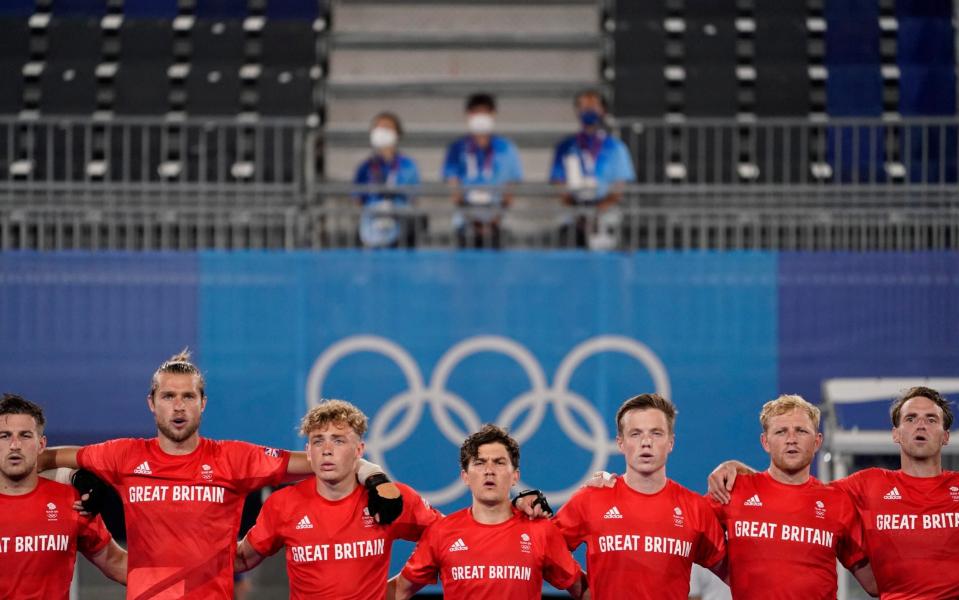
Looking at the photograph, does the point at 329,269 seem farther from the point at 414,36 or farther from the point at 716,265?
the point at 414,36

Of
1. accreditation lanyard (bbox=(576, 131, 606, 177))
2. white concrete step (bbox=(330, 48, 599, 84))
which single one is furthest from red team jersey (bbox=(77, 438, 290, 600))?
white concrete step (bbox=(330, 48, 599, 84))

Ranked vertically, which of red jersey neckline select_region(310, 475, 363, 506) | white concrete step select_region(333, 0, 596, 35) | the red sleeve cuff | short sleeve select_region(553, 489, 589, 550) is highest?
white concrete step select_region(333, 0, 596, 35)

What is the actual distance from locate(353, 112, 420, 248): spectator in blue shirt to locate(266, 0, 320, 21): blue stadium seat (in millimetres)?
3315

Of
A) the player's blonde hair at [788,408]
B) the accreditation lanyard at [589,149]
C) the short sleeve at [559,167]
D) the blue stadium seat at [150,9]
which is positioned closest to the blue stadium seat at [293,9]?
the blue stadium seat at [150,9]

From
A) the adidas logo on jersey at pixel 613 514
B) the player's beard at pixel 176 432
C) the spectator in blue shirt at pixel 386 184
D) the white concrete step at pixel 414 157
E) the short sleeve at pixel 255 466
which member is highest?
the white concrete step at pixel 414 157

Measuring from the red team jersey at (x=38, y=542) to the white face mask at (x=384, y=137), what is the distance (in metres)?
5.85

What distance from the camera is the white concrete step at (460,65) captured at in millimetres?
15438

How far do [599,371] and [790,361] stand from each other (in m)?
1.55

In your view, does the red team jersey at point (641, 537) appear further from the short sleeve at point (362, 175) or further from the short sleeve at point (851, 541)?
the short sleeve at point (362, 175)

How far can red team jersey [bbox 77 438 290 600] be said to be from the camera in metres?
7.30

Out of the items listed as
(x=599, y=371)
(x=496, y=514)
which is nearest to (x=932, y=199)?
(x=599, y=371)

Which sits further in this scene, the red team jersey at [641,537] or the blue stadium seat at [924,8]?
the blue stadium seat at [924,8]

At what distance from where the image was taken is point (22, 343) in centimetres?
1155

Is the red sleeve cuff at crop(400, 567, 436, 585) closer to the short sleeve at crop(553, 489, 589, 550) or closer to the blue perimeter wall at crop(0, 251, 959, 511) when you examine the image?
the short sleeve at crop(553, 489, 589, 550)
